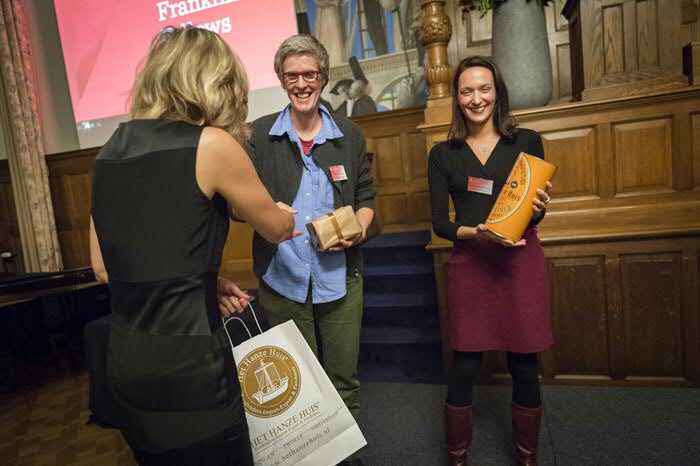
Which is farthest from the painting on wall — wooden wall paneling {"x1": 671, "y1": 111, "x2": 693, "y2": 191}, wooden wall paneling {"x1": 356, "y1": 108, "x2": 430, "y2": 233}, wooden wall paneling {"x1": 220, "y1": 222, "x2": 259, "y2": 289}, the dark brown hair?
the dark brown hair

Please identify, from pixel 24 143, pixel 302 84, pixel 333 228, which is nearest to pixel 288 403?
pixel 333 228

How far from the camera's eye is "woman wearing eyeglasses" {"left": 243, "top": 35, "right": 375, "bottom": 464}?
1526mm

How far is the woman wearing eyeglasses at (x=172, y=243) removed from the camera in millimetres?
850

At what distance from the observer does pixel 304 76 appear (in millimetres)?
1502

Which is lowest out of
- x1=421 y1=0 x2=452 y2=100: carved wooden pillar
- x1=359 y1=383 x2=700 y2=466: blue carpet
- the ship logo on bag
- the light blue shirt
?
x1=359 y1=383 x2=700 y2=466: blue carpet

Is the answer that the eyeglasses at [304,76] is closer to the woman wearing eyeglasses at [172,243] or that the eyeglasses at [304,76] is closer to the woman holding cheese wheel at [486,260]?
the woman holding cheese wheel at [486,260]

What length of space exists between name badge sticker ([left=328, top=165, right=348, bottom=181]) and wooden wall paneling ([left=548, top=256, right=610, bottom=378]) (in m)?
1.30

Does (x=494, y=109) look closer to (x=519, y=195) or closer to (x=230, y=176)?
(x=519, y=195)

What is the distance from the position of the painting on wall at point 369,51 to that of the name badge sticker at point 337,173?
110 inches

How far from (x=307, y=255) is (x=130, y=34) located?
14.0ft

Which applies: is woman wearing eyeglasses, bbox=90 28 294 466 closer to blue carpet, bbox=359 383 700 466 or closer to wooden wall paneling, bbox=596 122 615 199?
blue carpet, bbox=359 383 700 466

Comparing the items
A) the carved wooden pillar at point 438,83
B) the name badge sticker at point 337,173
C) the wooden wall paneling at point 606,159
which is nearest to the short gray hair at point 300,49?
the name badge sticker at point 337,173

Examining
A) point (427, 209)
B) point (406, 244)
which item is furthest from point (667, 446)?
point (427, 209)

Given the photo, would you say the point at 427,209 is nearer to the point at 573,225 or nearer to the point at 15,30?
the point at 573,225
